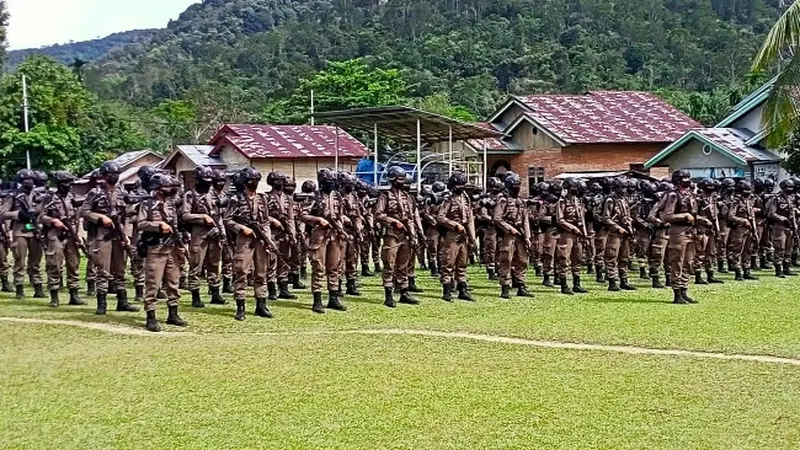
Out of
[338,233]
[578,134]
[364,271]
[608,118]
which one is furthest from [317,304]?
[608,118]

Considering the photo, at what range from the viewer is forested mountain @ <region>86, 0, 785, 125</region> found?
6369cm

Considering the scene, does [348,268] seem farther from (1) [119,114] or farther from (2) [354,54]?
(2) [354,54]

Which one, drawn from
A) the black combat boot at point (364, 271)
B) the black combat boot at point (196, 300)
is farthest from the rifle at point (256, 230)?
the black combat boot at point (364, 271)

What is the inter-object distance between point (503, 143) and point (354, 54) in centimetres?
4088

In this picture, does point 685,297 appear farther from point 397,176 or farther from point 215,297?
point 215,297

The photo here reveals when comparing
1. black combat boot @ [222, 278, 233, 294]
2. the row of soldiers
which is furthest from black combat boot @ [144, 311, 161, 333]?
black combat boot @ [222, 278, 233, 294]

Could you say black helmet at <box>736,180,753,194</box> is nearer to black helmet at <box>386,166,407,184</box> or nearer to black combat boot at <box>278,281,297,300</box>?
black helmet at <box>386,166,407,184</box>

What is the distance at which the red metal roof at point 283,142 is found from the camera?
37.2m

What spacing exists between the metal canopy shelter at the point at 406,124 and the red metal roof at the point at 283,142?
7.22m

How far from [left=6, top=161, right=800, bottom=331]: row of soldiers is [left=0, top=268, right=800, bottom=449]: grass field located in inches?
34.4

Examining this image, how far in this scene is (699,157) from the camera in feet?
101

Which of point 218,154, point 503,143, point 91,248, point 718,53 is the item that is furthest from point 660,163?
point 718,53

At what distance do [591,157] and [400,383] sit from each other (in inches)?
1203

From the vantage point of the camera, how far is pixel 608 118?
1560 inches
